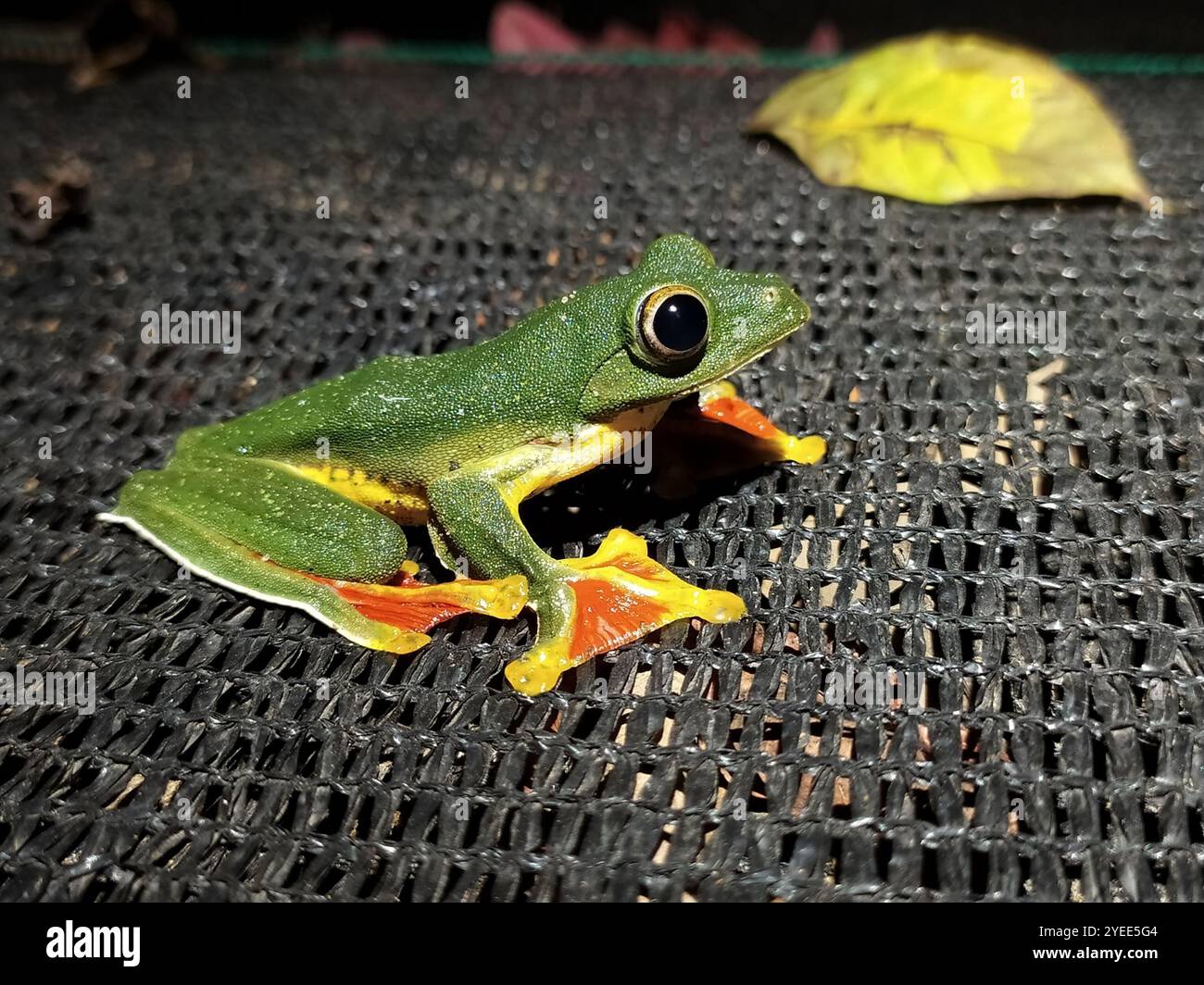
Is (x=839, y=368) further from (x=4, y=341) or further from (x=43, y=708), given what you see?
(x=4, y=341)

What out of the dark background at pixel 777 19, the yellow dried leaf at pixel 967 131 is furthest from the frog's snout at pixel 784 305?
the dark background at pixel 777 19

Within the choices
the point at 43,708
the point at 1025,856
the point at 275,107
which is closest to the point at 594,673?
the point at 1025,856

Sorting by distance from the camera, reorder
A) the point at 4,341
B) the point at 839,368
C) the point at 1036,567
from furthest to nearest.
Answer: the point at 4,341, the point at 839,368, the point at 1036,567
